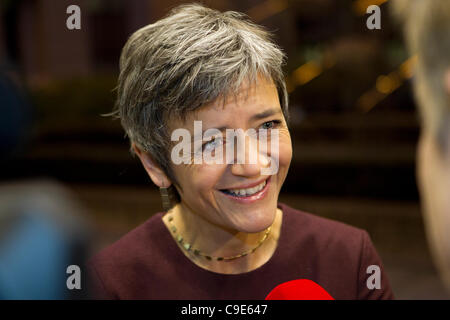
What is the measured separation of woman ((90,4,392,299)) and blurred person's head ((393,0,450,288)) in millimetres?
151

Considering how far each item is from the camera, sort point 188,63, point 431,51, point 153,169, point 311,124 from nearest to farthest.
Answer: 1. point 188,63
2. point 153,169
3. point 431,51
4. point 311,124

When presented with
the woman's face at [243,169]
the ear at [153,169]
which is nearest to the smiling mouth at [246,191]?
the woman's face at [243,169]

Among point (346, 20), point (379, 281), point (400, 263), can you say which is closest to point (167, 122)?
point (379, 281)

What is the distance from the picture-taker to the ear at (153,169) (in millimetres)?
907

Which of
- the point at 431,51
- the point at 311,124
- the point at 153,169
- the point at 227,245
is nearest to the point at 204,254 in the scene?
the point at 227,245

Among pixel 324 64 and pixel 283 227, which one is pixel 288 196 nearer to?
pixel 283 227

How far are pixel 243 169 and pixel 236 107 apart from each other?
0.08 metres

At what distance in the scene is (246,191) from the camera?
845 millimetres

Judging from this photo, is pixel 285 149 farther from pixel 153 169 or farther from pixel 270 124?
pixel 153 169

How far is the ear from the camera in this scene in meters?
0.91

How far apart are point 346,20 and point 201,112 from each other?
4.60 feet

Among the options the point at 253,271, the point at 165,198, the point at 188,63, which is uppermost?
the point at 188,63

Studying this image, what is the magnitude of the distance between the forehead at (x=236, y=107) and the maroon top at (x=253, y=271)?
0.76 ft
